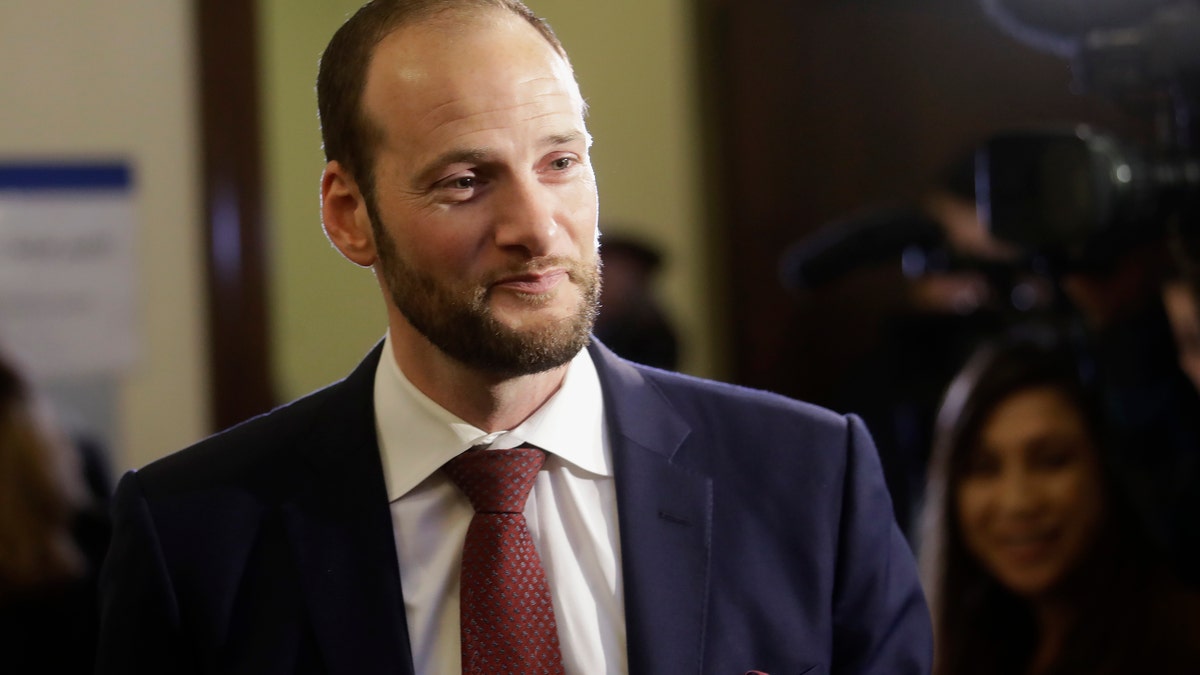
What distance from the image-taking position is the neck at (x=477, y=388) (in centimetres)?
85

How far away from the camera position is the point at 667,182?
7.69 ft

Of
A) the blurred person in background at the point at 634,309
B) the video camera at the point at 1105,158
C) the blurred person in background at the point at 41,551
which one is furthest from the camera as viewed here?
the blurred person in background at the point at 634,309

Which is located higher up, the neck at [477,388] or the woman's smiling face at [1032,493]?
the neck at [477,388]

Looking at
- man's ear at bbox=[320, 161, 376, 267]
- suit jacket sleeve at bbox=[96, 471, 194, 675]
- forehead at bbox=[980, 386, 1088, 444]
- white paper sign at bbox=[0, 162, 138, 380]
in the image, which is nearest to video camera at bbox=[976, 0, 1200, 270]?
forehead at bbox=[980, 386, 1088, 444]

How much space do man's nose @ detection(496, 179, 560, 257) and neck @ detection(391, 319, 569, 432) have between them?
0.10m

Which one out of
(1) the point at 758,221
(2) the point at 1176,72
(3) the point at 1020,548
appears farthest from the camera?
(1) the point at 758,221

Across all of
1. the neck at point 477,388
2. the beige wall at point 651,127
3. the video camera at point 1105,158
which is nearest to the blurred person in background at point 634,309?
the beige wall at point 651,127

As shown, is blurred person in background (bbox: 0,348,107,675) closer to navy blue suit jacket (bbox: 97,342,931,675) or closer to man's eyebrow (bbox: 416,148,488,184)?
navy blue suit jacket (bbox: 97,342,931,675)

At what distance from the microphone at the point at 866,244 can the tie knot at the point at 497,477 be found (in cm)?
60

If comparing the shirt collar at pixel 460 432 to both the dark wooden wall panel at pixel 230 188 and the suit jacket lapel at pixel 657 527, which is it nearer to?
the suit jacket lapel at pixel 657 527

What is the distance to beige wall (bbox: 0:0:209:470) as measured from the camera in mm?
1904

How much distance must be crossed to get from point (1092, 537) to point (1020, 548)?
7 centimetres

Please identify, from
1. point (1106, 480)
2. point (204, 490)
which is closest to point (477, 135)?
point (204, 490)

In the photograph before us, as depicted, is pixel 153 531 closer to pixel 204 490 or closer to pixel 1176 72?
pixel 204 490
